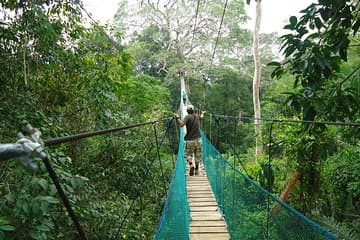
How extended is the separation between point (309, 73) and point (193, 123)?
7.43ft

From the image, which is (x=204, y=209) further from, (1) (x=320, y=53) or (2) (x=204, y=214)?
(1) (x=320, y=53)

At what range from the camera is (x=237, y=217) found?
1.89 meters

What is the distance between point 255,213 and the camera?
1.51 m

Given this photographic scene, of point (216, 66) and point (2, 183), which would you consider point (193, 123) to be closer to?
point (2, 183)

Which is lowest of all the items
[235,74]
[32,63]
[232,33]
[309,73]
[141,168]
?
[141,168]

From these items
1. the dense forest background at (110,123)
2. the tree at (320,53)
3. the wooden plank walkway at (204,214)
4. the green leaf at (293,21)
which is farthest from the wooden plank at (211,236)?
the green leaf at (293,21)

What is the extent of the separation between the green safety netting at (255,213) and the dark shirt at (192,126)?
66 cm

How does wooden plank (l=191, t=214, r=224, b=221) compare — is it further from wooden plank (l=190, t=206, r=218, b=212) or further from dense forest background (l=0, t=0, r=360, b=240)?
dense forest background (l=0, t=0, r=360, b=240)

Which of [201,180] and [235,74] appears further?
[235,74]

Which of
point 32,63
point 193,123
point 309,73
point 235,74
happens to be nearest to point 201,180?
point 193,123

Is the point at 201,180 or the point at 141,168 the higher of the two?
the point at 141,168

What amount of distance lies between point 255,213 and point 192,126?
1.95 m

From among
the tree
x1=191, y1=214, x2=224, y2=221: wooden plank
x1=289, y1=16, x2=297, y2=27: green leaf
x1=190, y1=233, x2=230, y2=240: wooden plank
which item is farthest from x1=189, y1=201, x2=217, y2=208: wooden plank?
x1=289, y1=16, x2=297, y2=27: green leaf

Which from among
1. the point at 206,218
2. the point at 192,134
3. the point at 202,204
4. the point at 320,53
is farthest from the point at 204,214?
the point at 320,53
